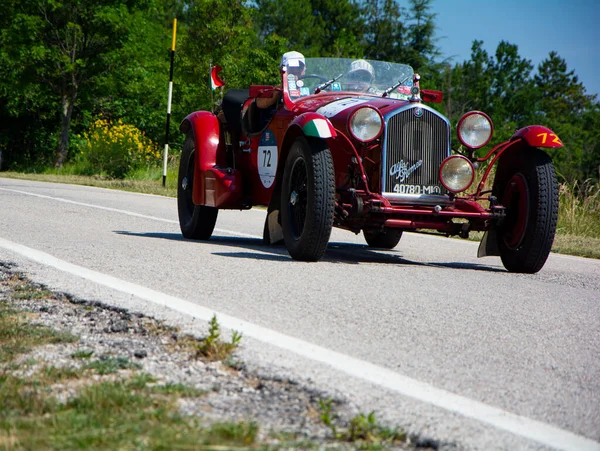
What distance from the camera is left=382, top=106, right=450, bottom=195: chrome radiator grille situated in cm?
712

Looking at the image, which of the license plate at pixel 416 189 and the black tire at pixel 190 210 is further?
the black tire at pixel 190 210

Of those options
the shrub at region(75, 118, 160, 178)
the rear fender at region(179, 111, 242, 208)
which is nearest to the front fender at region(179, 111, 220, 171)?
the rear fender at region(179, 111, 242, 208)

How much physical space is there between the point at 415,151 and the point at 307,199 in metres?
1.04

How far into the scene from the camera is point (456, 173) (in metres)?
7.06

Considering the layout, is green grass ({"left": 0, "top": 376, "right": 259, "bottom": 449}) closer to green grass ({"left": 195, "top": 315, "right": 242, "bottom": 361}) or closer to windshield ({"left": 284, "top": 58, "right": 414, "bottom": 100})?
green grass ({"left": 195, "top": 315, "right": 242, "bottom": 361})

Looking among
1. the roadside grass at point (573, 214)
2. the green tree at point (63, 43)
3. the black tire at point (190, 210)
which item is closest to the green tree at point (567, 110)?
the green tree at point (63, 43)

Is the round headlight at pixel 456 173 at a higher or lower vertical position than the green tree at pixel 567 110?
lower

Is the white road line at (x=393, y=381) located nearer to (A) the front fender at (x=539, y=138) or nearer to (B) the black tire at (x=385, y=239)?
(A) the front fender at (x=539, y=138)

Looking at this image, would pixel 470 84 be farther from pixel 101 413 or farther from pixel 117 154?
pixel 101 413

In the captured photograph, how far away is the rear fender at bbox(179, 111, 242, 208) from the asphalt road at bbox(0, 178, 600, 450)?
1.47ft

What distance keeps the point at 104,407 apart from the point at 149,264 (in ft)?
11.8

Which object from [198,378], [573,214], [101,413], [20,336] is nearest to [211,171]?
[20,336]

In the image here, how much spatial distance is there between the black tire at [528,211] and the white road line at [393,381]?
321 centimetres

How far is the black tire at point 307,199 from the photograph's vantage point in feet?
21.8
